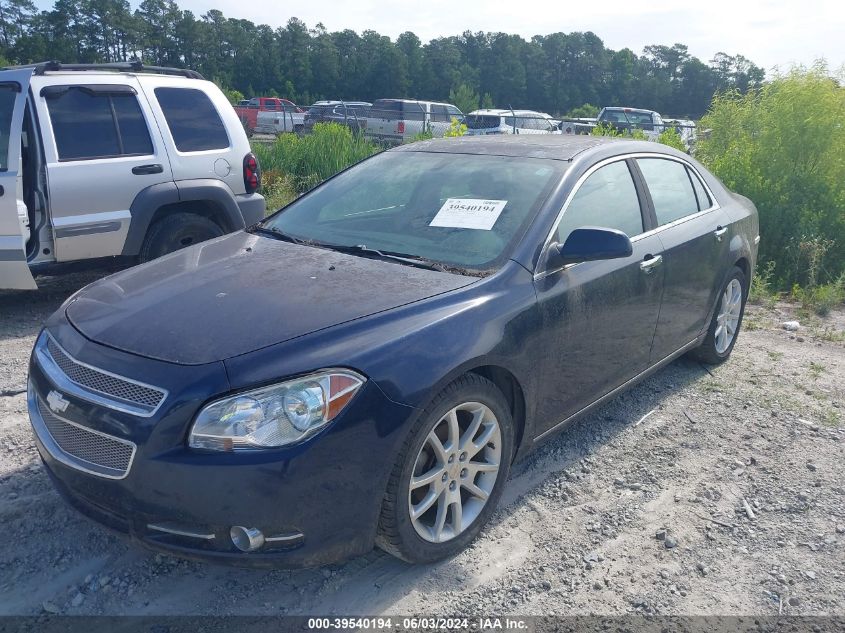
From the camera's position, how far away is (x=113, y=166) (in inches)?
234

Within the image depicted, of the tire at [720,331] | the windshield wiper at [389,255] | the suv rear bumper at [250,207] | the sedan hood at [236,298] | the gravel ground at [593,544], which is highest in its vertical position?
Answer: the windshield wiper at [389,255]

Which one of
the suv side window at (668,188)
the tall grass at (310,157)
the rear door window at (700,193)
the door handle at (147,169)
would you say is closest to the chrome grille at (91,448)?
the suv side window at (668,188)

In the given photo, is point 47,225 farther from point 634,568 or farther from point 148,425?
point 634,568

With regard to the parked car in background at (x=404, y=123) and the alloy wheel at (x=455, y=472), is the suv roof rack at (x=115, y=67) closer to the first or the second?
the alloy wheel at (x=455, y=472)

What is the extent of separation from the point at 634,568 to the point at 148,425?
2.02m

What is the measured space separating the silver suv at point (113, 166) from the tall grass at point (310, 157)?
542 cm

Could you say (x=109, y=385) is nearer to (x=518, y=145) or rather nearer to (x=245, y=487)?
(x=245, y=487)

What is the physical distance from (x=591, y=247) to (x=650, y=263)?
2.88 feet

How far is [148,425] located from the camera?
243cm

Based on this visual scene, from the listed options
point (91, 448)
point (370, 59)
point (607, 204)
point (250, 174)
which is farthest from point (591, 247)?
point (370, 59)

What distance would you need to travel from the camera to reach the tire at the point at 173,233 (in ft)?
20.2

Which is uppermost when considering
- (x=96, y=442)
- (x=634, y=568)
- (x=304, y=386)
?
(x=304, y=386)

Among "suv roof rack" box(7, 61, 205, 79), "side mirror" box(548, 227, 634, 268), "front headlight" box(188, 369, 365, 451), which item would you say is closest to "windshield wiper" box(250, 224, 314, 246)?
"side mirror" box(548, 227, 634, 268)

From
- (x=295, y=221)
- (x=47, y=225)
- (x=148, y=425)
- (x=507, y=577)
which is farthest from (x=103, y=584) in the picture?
(x=47, y=225)
